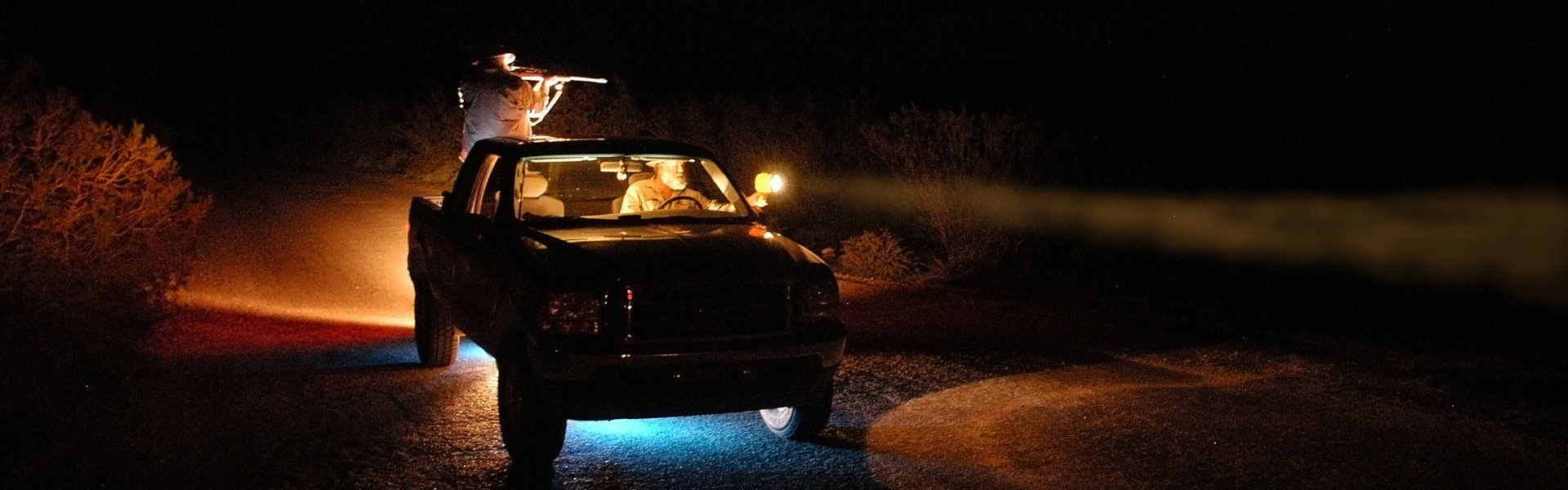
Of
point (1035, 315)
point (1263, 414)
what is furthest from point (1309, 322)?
point (1263, 414)

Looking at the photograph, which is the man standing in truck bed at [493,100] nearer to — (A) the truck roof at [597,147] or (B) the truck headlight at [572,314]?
(A) the truck roof at [597,147]

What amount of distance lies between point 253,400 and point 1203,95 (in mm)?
19334

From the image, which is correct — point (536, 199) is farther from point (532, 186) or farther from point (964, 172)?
point (964, 172)

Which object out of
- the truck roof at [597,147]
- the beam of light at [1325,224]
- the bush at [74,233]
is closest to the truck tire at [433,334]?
the truck roof at [597,147]

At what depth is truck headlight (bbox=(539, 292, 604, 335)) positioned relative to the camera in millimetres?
6500

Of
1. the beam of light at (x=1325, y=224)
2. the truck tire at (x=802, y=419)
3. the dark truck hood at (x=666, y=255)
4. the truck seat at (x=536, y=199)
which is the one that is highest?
the truck seat at (x=536, y=199)

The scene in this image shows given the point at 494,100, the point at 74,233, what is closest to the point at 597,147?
the point at 494,100

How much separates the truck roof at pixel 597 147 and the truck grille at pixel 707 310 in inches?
62.9

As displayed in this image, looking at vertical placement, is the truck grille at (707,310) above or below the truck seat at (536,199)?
below

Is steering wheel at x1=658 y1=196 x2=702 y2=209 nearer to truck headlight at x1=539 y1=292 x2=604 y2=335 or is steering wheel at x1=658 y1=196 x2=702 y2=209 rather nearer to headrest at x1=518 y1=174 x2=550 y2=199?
headrest at x1=518 y1=174 x2=550 y2=199

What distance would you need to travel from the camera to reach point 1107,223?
55.1 ft

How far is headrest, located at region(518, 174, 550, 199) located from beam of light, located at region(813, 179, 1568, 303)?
6728 mm

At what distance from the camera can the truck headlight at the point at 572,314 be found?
6500 mm

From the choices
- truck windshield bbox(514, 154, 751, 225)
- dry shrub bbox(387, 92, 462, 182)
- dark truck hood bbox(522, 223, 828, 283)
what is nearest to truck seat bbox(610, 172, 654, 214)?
truck windshield bbox(514, 154, 751, 225)
